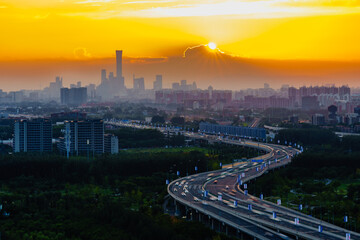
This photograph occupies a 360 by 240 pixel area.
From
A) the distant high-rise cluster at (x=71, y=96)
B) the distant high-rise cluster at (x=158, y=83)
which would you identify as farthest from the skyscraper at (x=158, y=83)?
the distant high-rise cluster at (x=71, y=96)

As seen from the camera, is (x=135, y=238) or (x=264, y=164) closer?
(x=135, y=238)

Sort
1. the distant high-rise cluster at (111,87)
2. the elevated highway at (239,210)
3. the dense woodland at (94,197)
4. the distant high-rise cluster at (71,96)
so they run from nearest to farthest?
the elevated highway at (239,210)
the dense woodland at (94,197)
the distant high-rise cluster at (71,96)
the distant high-rise cluster at (111,87)

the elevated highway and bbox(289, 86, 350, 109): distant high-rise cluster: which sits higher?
bbox(289, 86, 350, 109): distant high-rise cluster

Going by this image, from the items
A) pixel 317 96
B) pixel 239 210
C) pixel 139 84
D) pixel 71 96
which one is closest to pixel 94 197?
pixel 239 210

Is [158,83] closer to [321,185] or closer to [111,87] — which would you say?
[111,87]

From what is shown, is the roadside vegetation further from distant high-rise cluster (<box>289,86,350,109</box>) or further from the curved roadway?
distant high-rise cluster (<box>289,86,350,109</box>)

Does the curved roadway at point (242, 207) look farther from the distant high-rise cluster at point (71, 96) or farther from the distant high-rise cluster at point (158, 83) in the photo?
the distant high-rise cluster at point (158, 83)

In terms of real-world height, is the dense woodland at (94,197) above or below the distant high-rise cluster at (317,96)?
below

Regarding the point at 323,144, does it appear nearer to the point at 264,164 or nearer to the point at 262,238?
the point at 264,164

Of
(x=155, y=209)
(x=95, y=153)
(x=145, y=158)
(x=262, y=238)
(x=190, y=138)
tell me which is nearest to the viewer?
(x=262, y=238)

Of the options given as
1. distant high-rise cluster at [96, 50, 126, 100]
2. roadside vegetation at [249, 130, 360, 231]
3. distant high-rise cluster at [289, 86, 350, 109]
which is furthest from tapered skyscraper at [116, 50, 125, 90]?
roadside vegetation at [249, 130, 360, 231]

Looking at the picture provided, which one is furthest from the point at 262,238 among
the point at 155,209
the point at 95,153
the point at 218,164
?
the point at 95,153
